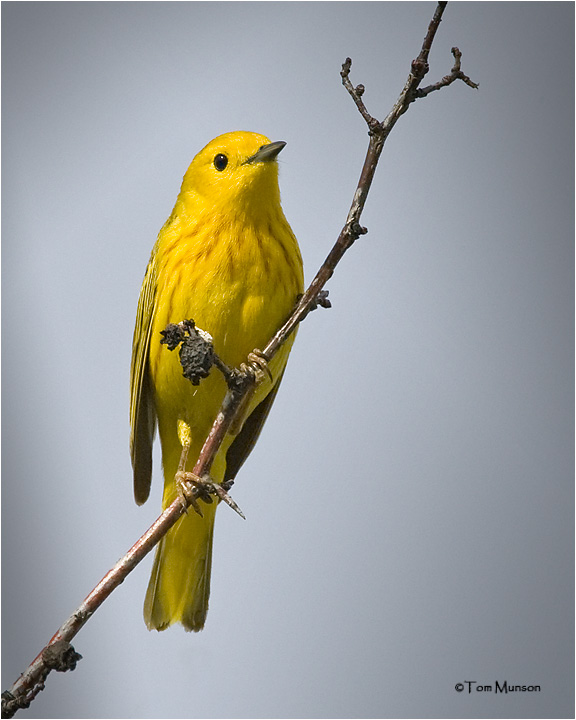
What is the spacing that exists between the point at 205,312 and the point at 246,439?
97 cm

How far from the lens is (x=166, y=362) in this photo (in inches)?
151

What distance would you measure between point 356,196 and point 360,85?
40 centimetres

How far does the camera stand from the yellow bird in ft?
11.6

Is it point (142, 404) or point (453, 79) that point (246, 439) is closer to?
point (142, 404)

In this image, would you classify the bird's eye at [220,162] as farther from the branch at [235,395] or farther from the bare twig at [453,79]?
the bare twig at [453,79]

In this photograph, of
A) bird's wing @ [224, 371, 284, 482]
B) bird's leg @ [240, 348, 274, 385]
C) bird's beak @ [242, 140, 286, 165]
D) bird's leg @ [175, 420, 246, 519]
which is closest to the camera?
bird's leg @ [175, 420, 246, 519]

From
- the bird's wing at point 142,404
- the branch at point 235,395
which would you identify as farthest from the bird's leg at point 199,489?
the bird's wing at point 142,404

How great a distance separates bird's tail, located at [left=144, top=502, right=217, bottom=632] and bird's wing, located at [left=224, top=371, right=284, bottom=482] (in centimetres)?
26

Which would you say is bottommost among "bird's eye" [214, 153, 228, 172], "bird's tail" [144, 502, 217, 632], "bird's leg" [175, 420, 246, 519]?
"bird's leg" [175, 420, 246, 519]

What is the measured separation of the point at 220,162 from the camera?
150 inches

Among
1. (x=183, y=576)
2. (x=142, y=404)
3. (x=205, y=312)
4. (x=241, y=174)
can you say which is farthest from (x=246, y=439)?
(x=241, y=174)

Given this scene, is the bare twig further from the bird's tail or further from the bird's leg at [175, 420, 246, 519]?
the bird's tail

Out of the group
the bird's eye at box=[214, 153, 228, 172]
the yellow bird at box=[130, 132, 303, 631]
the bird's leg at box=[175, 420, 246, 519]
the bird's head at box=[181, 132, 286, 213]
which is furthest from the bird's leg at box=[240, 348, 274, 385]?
the bird's eye at box=[214, 153, 228, 172]

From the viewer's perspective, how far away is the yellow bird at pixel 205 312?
140 inches
